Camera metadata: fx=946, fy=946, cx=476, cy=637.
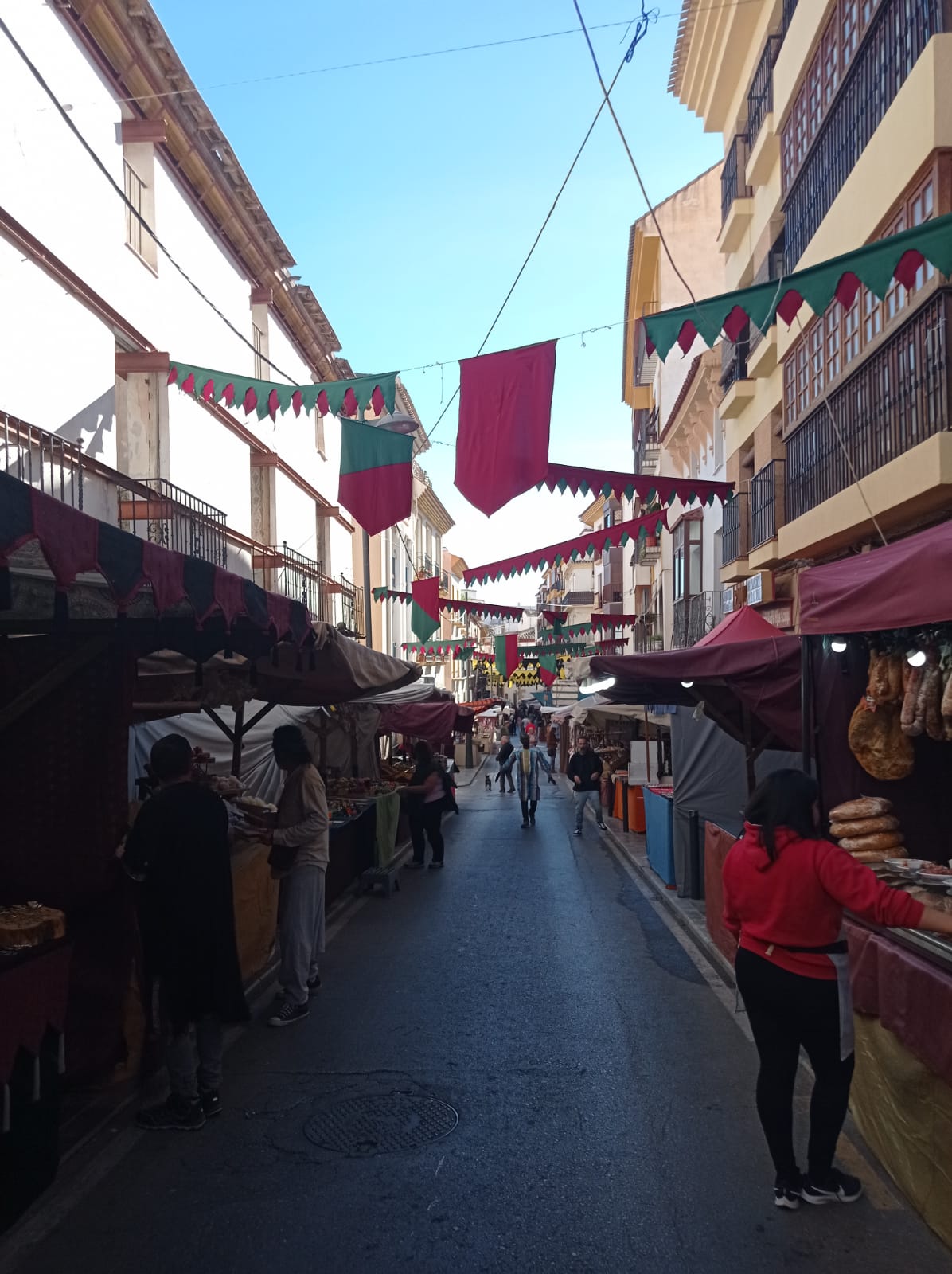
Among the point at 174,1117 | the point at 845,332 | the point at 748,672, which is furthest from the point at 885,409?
the point at 174,1117

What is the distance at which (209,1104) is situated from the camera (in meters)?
5.06

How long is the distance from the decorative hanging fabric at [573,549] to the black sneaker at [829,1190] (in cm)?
1047

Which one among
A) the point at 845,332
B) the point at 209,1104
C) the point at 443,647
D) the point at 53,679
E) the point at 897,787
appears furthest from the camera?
the point at 443,647

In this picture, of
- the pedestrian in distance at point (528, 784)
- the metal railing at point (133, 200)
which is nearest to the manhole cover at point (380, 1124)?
the metal railing at point (133, 200)

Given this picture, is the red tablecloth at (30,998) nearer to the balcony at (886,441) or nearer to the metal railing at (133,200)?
the balcony at (886,441)

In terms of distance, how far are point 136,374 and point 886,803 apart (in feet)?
41.8

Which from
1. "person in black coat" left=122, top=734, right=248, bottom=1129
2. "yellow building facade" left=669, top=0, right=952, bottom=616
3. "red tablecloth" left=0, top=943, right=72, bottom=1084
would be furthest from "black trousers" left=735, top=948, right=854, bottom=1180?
"yellow building facade" left=669, top=0, right=952, bottom=616

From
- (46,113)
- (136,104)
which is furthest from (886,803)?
(136,104)

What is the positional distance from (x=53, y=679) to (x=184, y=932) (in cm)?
167

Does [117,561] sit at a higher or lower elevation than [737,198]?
lower

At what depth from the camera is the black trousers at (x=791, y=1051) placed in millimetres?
3896

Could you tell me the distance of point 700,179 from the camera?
2708 centimetres

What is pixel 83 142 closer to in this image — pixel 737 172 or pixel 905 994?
pixel 905 994

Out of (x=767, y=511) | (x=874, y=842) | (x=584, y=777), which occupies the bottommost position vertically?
(x=584, y=777)
